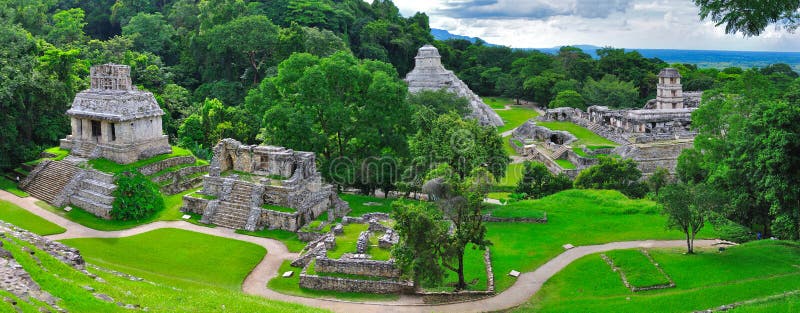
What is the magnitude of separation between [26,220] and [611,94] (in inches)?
2324

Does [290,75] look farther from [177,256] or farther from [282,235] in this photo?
[177,256]

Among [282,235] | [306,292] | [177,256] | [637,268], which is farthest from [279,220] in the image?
[637,268]

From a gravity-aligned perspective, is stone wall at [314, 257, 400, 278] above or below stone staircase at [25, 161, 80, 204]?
below

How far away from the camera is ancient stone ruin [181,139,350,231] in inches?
1114

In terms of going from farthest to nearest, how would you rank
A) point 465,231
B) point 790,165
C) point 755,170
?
point 755,170 → point 790,165 → point 465,231

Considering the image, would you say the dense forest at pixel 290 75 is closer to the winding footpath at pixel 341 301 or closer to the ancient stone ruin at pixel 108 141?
the ancient stone ruin at pixel 108 141

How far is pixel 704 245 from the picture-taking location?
2533cm

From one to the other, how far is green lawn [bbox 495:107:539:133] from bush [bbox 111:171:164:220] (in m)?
38.5

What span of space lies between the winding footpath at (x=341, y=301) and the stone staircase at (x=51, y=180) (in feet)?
2.28

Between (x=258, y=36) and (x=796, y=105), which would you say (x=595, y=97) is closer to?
(x=258, y=36)

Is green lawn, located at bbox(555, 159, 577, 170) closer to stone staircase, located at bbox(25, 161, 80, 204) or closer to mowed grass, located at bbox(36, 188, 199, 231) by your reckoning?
mowed grass, located at bbox(36, 188, 199, 231)

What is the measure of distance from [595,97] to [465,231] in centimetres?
5476

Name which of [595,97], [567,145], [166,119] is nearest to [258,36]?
[166,119]

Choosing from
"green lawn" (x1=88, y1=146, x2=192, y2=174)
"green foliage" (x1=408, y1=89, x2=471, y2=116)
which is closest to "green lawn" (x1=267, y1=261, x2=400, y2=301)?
"green lawn" (x1=88, y1=146, x2=192, y2=174)
